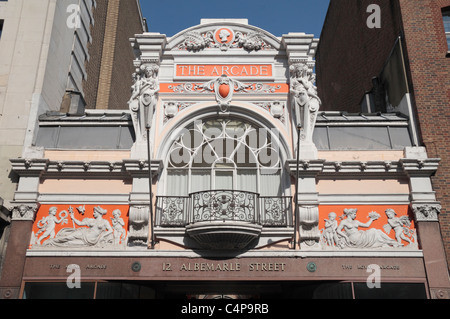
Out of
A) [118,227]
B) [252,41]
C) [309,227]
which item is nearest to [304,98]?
[252,41]

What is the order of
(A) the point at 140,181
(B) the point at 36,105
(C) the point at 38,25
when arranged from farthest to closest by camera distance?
1. (C) the point at 38,25
2. (B) the point at 36,105
3. (A) the point at 140,181

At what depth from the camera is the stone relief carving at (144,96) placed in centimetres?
1412

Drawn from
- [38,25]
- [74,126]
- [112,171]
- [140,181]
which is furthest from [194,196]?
[38,25]

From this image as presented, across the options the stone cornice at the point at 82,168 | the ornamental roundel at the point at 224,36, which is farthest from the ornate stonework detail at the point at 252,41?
the stone cornice at the point at 82,168

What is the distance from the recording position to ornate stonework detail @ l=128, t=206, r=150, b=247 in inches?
504

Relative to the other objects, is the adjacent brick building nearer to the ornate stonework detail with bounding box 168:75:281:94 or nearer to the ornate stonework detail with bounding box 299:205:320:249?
the ornate stonework detail with bounding box 299:205:320:249

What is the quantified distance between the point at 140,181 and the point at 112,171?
968mm

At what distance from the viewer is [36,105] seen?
14.9 meters

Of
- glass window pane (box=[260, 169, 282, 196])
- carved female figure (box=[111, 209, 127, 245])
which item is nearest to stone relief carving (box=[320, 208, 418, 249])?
glass window pane (box=[260, 169, 282, 196])

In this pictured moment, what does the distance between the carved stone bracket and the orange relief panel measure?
346 inches

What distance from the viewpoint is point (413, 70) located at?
48.9 feet

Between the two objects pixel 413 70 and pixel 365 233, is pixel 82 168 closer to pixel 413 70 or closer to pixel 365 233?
pixel 365 233

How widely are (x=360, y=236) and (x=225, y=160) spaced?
15.9ft
